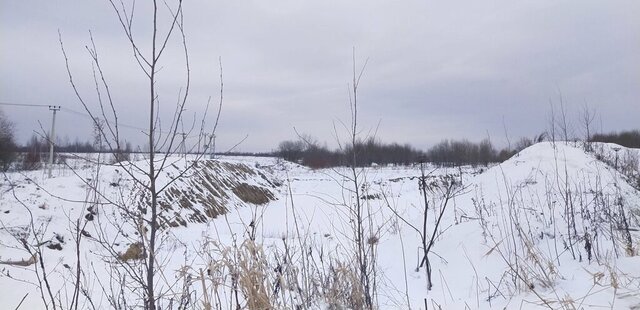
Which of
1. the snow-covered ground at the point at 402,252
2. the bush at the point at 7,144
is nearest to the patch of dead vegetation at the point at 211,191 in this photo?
the snow-covered ground at the point at 402,252

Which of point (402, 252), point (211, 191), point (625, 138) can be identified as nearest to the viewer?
point (402, 252)

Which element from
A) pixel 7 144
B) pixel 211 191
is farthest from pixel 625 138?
pixel 7 144

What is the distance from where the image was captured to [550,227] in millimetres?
5750

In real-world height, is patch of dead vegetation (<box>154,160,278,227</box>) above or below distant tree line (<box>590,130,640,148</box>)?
below

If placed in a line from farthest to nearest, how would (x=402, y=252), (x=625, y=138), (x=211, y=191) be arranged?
(x=625, y=138) → (x=211, y=191) → (x=402, y=252)

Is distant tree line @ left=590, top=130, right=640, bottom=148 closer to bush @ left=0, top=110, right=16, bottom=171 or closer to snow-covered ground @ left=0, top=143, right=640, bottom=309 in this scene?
snow-covered ground @ left=0, top=143, right=640, bottom=309

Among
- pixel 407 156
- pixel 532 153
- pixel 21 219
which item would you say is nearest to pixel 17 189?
pixel 21 219

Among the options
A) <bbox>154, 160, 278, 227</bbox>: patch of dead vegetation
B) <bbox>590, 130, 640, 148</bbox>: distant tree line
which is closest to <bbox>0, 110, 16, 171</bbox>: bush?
<bbox>154, 160, 278, 227</bbox>: patch of dead vegetation

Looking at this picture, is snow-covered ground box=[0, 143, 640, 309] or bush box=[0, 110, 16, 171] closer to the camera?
snow-covered ground box=[0, 143, 640, 309]

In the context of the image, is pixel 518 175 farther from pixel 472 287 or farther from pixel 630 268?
pixel 630 268

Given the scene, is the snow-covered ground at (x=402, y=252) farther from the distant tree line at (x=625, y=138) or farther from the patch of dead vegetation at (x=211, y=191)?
the distant tree line at (x=625, y=138)

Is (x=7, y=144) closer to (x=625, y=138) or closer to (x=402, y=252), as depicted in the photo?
(x=402, y=252)

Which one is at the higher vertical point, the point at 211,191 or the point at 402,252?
the point at 211,191

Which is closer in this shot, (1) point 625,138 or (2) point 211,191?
(2) point 211,191
